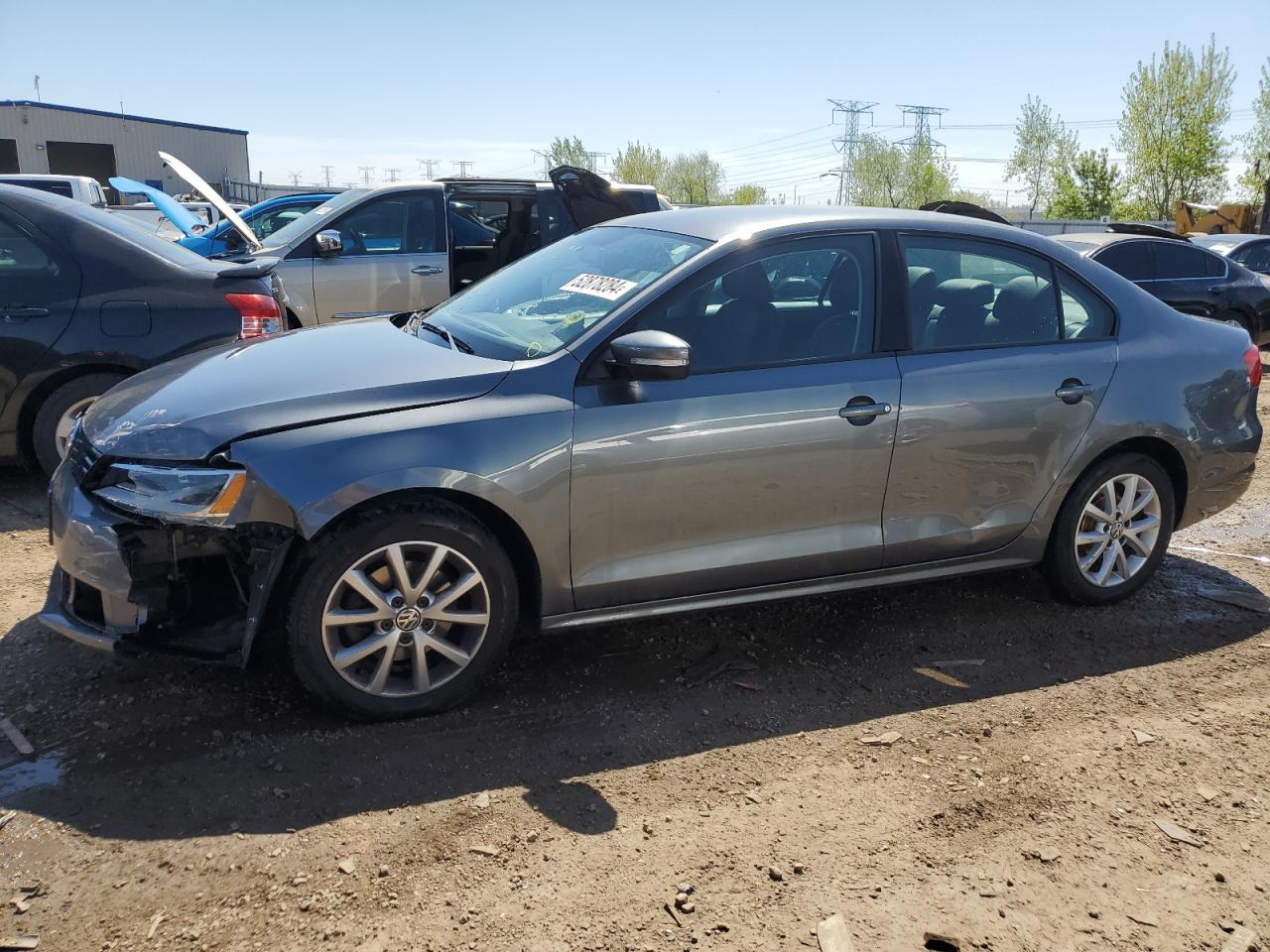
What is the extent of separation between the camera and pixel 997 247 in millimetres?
4352

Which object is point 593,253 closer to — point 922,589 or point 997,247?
point 997,247

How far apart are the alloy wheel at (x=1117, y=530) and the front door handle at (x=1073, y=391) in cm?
43

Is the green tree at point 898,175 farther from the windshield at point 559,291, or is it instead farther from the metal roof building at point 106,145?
the windshield at point 559,291

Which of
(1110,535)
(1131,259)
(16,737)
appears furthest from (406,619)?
(1131,259)

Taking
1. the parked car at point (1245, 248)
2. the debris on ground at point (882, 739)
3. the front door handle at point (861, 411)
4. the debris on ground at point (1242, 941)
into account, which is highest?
the parked car at point (1245, 248)

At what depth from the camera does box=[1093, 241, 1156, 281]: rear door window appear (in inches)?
440

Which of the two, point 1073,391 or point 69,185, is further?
point 69,185

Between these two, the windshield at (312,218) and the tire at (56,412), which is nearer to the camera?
the tire at (56,412)

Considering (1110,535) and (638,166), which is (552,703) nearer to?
(1110,535)

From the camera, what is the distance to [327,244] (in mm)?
8422

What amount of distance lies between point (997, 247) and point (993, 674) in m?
1.77

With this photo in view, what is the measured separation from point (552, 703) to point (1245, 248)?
13.7m

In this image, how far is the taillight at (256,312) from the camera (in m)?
5.56

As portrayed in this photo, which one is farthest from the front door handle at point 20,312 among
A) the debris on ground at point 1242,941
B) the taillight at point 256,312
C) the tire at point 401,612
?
the debris on ground at point 1242,941
